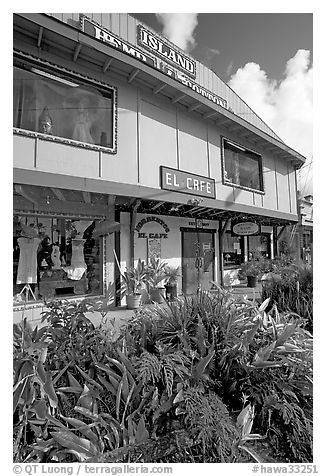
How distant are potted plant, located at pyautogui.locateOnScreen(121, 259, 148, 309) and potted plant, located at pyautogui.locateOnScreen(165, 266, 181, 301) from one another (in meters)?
0.89

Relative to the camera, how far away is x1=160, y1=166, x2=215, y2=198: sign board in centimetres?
711

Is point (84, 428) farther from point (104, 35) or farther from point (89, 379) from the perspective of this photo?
point (104, 35)

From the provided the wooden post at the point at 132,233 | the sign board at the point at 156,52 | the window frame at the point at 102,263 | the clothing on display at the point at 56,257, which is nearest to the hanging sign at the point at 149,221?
the wooden post at the point at 132,233

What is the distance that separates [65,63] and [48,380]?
5641mm

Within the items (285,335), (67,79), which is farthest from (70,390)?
(67,79)

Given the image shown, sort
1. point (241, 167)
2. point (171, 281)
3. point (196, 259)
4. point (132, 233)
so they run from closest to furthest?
point (132, 233)
point (171, 281)
point (196, 259)
point (241, 167)

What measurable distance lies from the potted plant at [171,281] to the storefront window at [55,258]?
5.85ft

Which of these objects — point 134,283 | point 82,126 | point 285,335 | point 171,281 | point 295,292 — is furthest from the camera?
point 171,281

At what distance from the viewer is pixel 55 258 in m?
6.55

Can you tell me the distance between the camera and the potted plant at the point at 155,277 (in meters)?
6.98

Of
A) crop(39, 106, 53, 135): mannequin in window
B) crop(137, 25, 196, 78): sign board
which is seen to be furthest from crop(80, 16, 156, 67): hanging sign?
crop(39, 106, 53, 135): mannequin in window

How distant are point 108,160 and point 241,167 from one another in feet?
16.7

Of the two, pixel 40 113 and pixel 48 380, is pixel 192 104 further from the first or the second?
pixel 48 380
